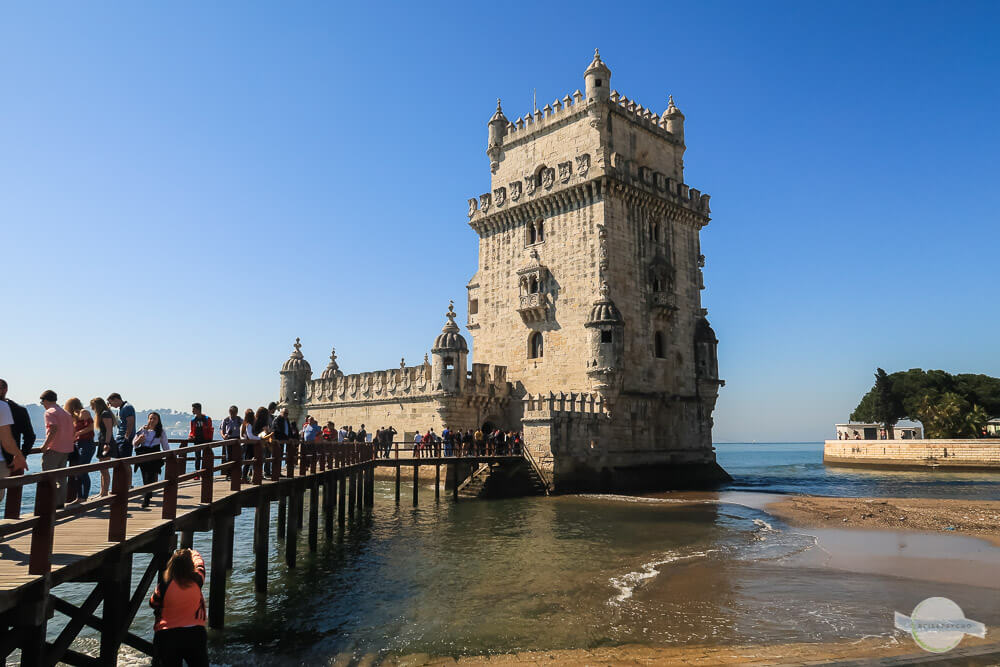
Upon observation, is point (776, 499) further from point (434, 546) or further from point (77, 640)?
point (77, 640)

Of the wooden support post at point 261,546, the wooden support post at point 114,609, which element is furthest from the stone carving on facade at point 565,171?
the wooden support post at point 114,609

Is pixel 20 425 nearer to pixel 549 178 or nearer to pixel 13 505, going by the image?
pixel 13 505

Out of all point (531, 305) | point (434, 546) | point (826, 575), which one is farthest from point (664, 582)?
point (531, 305)

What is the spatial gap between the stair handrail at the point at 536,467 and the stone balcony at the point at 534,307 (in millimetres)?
7497

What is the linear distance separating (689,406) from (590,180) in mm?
13928

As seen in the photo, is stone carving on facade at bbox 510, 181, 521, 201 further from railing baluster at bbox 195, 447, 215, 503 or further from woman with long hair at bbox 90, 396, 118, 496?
railing baluster at bbox 195, 447, 215, 503

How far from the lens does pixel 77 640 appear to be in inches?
402

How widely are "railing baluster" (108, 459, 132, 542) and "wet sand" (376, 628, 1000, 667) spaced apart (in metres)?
3.76

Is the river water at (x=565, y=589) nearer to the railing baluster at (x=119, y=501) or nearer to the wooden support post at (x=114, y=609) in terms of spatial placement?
the wooden support post at (x=114, y=609)

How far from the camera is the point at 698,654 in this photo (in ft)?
30.2

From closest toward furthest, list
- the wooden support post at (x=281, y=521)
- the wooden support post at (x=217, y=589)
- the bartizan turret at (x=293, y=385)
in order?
the wooden support post at (x=217, y=589)
the wooden support post at (x=281, y=521)
the bartizan turret at (x=293, y=385)

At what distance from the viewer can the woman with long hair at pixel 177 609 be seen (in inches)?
249

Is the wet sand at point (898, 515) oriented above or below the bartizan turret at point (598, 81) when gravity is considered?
below

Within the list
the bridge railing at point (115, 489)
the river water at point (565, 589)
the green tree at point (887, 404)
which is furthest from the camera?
the green tree at point (887, 404)
